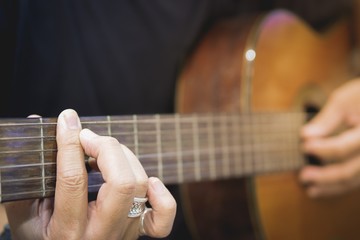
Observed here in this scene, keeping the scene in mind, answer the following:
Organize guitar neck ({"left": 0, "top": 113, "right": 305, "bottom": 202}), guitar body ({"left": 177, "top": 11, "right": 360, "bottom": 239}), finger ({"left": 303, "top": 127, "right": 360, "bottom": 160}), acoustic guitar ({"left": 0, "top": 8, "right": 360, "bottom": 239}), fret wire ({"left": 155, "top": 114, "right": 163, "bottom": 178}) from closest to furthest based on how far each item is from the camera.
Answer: guitar neck ({"left": 0, "top": 113, "right": 305, "bottom": 202}) → fret wire ({"left": 155, "top": 114, "right": 163, "bottom": 178}) → acoustic guitar ({"left": 0, "top": 8, "right": 360, "bottom": 239}) → guitar body ({"left": 177, "top": 11, "right": 360, "bottom": 239}) → finger ({"left": 303, "top": 127, "right": 360, "bottom": 160})

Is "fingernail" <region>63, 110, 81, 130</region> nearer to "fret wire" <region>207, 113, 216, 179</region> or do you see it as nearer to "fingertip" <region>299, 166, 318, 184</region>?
"fret wire" <region>207, 113, 216, 179</region>

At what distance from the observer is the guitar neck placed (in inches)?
20.4

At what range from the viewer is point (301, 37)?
45.6 inches

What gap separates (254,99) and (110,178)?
0.52 m

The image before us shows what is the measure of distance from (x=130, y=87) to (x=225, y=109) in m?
0.22

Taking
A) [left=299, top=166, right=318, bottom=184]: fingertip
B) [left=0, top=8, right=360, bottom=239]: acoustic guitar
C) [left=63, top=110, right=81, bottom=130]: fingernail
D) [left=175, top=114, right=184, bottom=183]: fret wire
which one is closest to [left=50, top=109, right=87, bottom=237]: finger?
[left=63, top=110, right=81, bottom=130]: fingernail

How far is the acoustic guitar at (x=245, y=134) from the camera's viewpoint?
33.2 inches

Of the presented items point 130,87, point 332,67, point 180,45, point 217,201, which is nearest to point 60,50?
point 130,87

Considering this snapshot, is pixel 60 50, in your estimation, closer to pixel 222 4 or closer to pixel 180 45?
pixel 180 45

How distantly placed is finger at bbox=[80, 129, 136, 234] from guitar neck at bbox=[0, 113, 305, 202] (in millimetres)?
44

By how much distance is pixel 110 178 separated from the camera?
0.52 metres

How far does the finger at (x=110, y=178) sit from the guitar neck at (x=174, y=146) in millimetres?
44

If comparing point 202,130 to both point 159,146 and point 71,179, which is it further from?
point 71,179

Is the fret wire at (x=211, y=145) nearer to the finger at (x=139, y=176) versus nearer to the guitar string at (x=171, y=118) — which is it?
A: the guitar string at (x=171, y=118)
